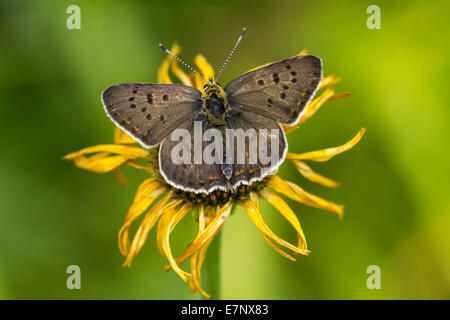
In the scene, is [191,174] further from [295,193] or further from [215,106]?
[295,193]

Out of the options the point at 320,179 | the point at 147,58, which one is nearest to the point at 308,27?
the point at 147,58

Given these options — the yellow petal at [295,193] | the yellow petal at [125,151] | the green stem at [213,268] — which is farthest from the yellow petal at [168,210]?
the yellow petal at [295,193]

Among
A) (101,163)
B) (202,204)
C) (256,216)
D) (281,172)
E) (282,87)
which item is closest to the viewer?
(282,87)

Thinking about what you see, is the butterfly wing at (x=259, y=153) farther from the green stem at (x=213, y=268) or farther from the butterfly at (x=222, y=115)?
the green stem at (x=213, y=268)

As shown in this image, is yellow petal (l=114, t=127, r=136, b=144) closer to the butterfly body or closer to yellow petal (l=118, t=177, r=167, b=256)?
yellow petal (l=118, t=177, r=167, b=256)

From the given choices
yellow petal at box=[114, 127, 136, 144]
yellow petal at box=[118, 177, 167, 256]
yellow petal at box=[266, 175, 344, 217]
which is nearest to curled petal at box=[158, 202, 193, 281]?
yellow petal at box=[118, 177, 167, 256]

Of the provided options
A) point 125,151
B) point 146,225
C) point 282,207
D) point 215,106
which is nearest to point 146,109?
point 215,106
